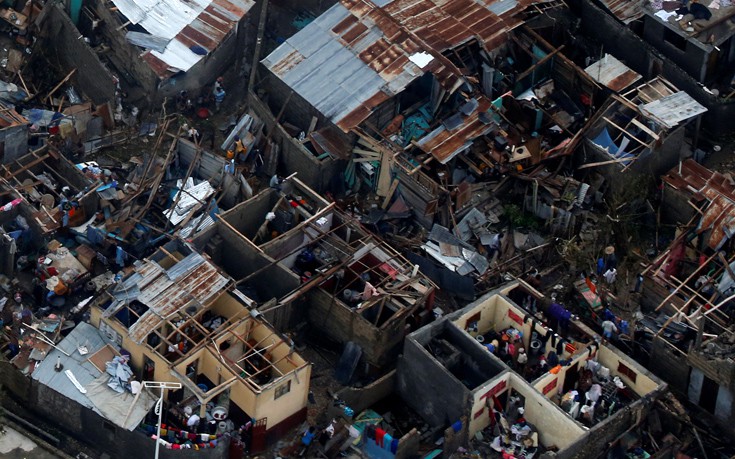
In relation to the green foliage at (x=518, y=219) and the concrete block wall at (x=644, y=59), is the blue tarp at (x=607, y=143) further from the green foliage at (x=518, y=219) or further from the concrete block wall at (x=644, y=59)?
the concrete block wall at (x=644, y=59)

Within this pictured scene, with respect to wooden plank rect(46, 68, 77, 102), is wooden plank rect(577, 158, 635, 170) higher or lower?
lower

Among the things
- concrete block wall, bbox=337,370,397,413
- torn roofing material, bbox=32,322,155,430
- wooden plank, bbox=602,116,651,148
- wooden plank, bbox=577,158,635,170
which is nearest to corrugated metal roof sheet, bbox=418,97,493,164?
wooden plank, bbox=577,158,635,170

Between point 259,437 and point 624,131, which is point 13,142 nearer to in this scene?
point 259,437

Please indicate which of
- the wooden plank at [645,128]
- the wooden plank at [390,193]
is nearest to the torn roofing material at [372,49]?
the wooden plank at [390,193]

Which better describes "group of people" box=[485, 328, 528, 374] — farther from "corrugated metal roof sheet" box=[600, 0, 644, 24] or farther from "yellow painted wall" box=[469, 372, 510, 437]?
"corrugated metal roof sheet" box=[600, 0, 644, 24]

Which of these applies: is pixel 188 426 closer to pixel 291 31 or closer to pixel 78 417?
pixel 78 417

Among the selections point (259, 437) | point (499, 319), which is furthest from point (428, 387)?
point (259, 437)

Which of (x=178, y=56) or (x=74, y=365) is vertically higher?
(x=178, y=56)

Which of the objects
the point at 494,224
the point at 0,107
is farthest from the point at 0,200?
the point at 494,224
